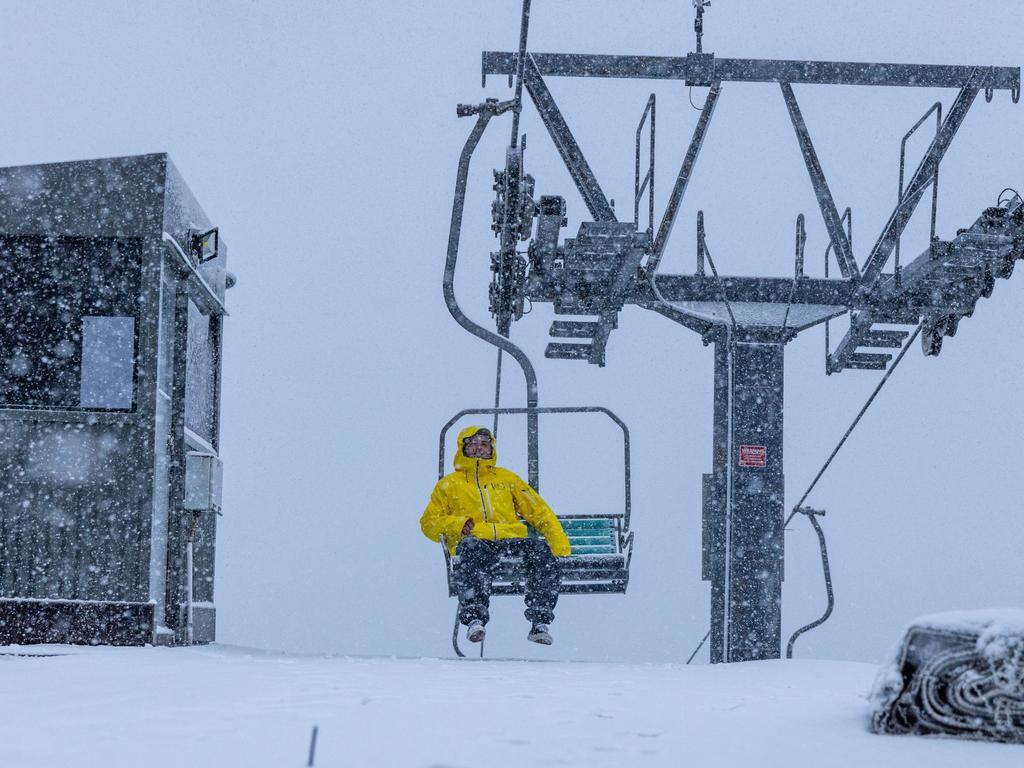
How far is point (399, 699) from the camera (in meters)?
5.06

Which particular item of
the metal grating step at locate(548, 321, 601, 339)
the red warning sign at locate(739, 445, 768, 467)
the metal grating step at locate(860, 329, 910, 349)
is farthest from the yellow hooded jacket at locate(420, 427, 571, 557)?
the metal grating step at locate(860, 329, 910, 349)

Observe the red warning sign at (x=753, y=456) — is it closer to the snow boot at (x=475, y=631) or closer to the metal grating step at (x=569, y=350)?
the metal grating step at (x=569, y=350)

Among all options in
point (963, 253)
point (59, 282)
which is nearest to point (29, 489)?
point (59, 282)

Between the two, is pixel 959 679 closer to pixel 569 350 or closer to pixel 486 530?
pixel 486 530

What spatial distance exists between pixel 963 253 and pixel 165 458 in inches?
220

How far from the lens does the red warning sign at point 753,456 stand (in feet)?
34.9

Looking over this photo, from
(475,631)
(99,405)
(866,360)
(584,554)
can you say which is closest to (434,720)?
(475,631)

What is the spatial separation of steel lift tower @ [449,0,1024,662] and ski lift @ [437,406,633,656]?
545 millimetres

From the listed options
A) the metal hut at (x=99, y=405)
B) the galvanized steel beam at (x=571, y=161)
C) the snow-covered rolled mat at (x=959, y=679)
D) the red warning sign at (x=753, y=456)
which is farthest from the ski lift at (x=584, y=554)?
the snow-covered rolled mat at (x=959, y=679)

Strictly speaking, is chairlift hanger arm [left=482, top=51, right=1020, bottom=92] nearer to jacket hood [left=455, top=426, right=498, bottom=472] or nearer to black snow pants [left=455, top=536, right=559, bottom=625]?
jacket hood [left=455, top=426, right=498, bottom=472]

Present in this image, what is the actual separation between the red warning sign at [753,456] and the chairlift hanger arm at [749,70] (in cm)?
266

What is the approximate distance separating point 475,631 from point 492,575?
481mm

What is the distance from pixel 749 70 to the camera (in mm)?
10852

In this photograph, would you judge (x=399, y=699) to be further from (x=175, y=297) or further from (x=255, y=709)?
(x=175, y=297)
